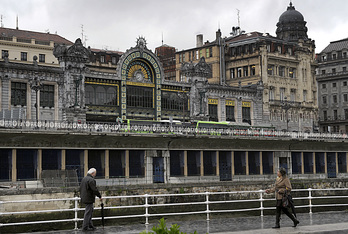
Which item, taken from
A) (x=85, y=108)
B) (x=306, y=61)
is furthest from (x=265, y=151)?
(x=306, y=61)

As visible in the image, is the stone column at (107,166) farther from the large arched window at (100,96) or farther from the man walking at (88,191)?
the man walking at (88,191)

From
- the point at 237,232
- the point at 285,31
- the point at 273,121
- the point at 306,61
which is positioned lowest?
the point at 237,232

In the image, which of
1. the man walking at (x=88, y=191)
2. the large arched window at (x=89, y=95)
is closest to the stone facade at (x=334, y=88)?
the large arched window at (x=89, y=95)

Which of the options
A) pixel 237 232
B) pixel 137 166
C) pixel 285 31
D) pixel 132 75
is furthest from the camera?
pixel 285 31

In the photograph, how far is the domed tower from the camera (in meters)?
96.3

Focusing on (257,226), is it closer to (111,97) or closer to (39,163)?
(39,163)

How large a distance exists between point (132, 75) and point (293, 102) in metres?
31.9

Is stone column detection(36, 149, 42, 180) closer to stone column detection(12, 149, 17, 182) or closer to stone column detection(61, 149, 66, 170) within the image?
stone column detection(12, 149, 17, 182)

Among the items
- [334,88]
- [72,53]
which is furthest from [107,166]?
[334,88]

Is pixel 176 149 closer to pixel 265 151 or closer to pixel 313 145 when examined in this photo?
pixel 265 151

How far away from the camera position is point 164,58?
110625mm

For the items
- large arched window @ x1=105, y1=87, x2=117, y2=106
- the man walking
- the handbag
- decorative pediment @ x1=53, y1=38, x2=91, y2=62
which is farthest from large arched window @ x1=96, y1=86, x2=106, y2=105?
the handbag

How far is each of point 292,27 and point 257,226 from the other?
80.3 meters

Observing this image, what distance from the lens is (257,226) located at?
20984 millimetres
